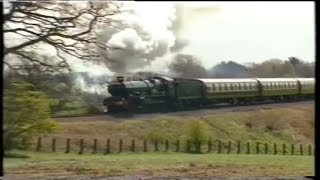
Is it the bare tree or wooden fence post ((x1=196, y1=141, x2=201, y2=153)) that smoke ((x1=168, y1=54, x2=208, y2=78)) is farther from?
the bare tree

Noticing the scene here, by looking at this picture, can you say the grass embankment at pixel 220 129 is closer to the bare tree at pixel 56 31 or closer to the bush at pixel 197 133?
the bush at pixel 197 133

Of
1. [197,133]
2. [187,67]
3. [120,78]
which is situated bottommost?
[197,133]

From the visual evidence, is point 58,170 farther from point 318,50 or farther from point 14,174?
point 318,50

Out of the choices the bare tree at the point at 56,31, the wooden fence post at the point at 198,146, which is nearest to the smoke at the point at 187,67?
the wooden fence post at the point at 198,146

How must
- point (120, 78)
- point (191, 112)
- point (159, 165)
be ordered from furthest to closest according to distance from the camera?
point (191, 112), point (120, 78), point (159, 165)

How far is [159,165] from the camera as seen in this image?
323 inches

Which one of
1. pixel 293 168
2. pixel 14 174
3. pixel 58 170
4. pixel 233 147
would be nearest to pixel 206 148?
pixel 233 147

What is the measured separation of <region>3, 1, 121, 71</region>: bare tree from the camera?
27.4 feet

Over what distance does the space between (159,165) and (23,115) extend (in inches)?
79.7

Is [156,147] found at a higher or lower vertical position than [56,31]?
lower

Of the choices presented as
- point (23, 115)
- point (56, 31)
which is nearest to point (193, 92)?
point (56, 31)

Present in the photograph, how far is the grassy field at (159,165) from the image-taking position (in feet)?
26.5

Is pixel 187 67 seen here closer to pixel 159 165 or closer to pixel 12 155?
pixel 159 165

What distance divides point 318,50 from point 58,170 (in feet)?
12.3
